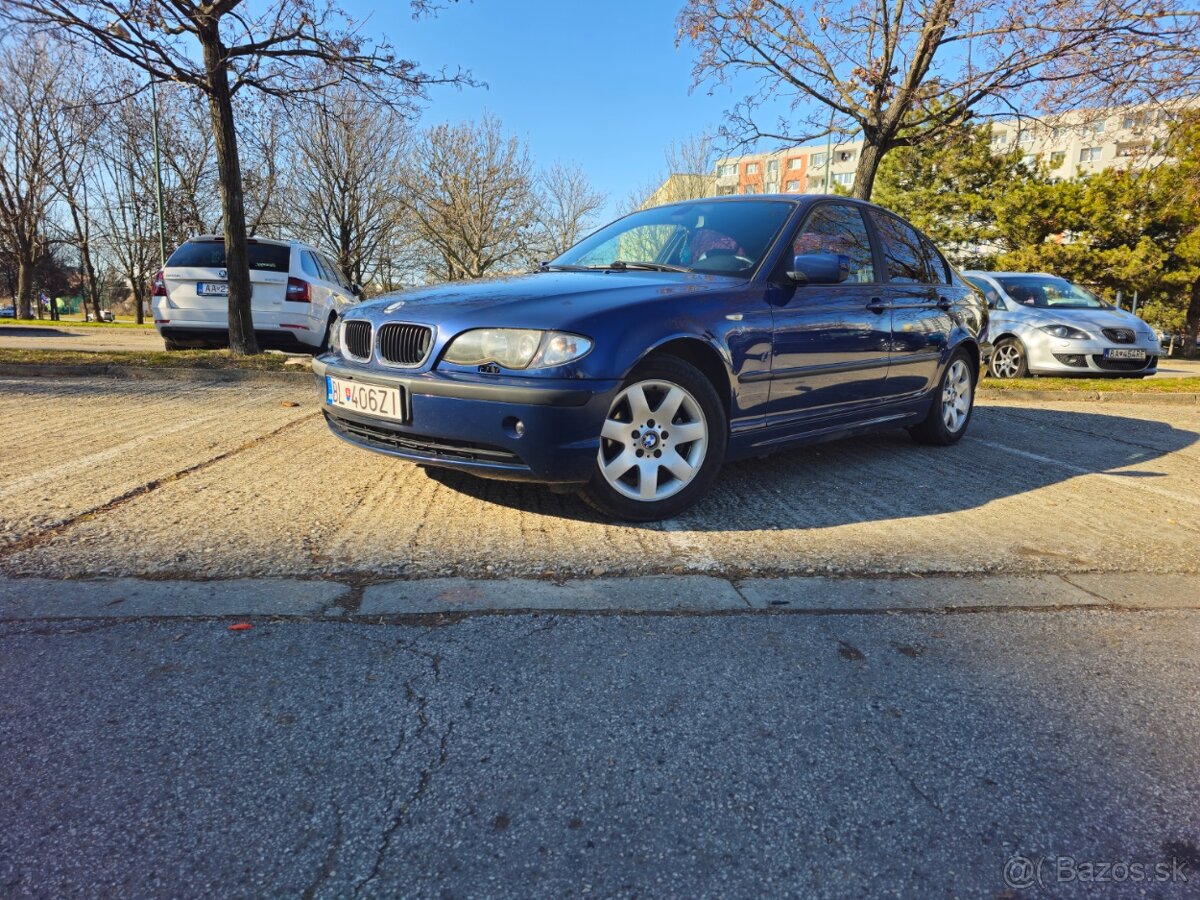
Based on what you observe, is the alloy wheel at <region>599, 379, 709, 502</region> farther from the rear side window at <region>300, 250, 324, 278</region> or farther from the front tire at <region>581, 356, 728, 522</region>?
the rear side window at <region>300, 250, 324, 278</region>

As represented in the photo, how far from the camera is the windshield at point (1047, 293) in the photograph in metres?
10.8

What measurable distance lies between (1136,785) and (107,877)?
2.05 metres

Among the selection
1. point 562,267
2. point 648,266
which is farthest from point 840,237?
point 562,267

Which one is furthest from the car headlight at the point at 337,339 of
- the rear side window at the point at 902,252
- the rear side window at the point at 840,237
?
the rear side window at the point at 902,252

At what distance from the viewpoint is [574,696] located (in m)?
1.89

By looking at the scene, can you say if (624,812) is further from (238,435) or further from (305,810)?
(238,435)

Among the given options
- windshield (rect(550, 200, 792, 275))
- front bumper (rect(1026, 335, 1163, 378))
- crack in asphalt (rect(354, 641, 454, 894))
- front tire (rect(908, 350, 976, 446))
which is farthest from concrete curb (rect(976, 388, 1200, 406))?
crack in asphalt (rect(354, 641, 454, 894))

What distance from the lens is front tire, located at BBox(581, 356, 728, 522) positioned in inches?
127

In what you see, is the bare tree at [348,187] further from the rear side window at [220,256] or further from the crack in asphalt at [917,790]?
the crack in asphalt at [917,790]

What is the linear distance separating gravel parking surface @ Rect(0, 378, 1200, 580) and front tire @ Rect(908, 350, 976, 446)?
0.13m

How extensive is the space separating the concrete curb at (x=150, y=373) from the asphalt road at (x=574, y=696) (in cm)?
398

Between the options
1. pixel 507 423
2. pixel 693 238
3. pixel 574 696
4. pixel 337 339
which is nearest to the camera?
pixel 574 696

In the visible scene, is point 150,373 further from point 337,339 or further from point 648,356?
point 648,356

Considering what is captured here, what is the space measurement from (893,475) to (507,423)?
2.75 m
